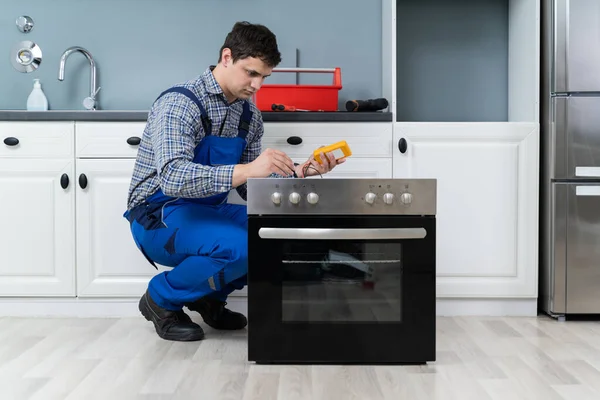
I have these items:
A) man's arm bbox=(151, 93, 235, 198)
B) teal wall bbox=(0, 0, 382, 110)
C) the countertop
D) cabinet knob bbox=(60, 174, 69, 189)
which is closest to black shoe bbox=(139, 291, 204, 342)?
man's arm bbox=(151, 93, 235, 198)

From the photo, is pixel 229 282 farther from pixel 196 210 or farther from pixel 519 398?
pixel 519 398

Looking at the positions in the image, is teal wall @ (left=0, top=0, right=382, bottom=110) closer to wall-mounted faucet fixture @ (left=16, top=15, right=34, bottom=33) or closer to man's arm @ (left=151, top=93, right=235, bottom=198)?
wall-mounted faucet fixture @ (left=16, top=15, right=34, bottom=33)

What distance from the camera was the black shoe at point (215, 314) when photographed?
8.13ft

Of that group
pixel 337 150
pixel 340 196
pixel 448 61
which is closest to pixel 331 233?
pixel 340 196

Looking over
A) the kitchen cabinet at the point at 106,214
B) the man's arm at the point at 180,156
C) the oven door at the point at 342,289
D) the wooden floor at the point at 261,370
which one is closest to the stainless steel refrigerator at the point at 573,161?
the wooden floor at the point at 261,370

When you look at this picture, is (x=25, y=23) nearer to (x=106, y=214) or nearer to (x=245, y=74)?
(x=106, y=214)

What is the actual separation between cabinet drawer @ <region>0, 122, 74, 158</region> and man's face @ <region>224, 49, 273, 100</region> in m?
0.81

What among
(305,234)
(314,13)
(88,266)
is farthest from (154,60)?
(305,234)

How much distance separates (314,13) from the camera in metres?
3.15

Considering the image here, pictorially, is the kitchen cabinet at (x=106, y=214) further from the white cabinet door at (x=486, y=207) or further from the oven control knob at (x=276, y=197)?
the white cabinet door at (x=486, y=207)

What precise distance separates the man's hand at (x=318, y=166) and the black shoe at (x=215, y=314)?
0.61 metres

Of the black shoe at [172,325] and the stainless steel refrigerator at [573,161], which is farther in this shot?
the stainless steel refrigerator at [573,161]

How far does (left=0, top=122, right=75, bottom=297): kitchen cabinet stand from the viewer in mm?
Answer: 2674

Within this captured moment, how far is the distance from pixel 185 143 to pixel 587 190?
1545 mm
